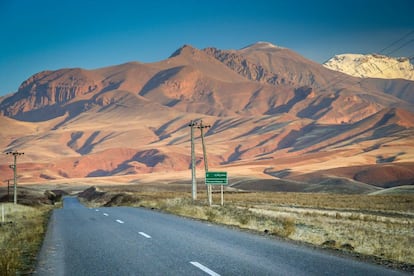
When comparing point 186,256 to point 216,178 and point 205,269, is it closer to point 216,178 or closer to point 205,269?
point 205,269

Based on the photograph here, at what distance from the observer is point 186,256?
1324cm

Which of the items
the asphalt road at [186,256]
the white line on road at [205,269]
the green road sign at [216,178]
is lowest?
the asphalt road at [186,256]

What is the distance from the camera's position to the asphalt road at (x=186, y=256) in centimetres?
1125

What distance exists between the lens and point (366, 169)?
165750 millimetres

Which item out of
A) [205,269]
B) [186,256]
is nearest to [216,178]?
[186,256]

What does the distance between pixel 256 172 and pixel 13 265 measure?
187397 mm

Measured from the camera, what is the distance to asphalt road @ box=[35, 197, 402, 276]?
1125 centimetres

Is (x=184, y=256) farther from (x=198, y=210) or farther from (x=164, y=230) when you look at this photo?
(x=198, y=210)

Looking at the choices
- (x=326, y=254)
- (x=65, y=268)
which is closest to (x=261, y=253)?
(x=326, y=254)

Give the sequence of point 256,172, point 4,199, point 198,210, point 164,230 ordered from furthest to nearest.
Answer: point 256,172, point 4,199, point 198,210, point 164,230

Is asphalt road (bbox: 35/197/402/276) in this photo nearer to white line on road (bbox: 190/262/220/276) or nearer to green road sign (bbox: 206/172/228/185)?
white line on road (bbox: 190/262/220/276)

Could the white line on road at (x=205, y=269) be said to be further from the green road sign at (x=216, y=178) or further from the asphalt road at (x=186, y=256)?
the green road sign at (x=216, y=178)

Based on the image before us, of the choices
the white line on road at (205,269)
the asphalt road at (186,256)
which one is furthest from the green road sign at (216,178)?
the white line on road at (205,269)

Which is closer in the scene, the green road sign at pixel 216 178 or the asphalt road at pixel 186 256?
the asphalt road at pixel 186 256
